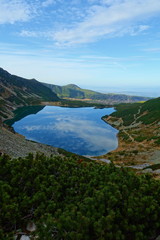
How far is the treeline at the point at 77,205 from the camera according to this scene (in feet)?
34.0

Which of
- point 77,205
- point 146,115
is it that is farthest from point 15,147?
point 146,115

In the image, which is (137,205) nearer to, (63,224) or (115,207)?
(115,207)

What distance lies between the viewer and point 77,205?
13.0 meters

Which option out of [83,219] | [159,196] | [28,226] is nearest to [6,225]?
[28,226]

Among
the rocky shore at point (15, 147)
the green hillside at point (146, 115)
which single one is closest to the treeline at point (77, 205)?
the rocky shore at point (15, 147)

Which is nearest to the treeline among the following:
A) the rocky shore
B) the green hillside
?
the rocky shore

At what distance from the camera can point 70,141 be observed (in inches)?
3765

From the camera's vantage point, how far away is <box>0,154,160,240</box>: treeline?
34.0ft

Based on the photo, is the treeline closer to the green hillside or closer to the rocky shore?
the rocky shore

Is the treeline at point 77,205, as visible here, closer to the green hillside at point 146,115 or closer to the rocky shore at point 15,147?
the rocky shore at point 15,147

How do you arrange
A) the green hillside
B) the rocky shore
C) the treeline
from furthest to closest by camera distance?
the green hillside < the rocky shore < the treeline

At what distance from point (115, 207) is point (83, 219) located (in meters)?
2.81

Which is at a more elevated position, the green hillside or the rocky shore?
the green hillside

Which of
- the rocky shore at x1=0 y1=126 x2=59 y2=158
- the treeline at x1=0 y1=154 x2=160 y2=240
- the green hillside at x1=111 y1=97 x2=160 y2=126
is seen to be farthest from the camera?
the green hillside at x1=111 y1=97 x2=160 y2=126
